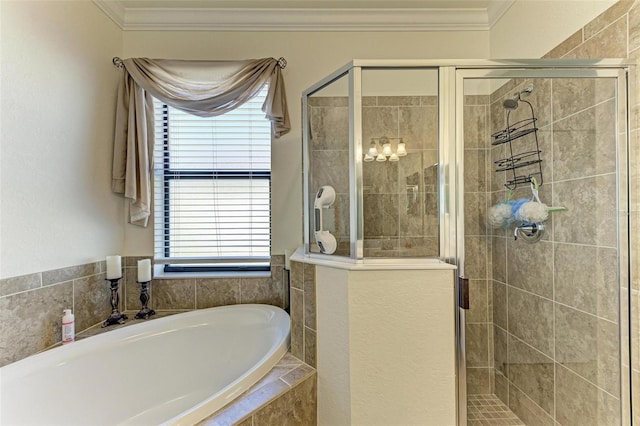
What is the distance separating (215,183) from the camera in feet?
6.56

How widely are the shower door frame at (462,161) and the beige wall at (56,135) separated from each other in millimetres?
1841

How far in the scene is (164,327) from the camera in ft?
5.17

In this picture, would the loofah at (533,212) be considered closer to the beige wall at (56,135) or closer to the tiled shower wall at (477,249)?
the tiled shower wall at (477,249)

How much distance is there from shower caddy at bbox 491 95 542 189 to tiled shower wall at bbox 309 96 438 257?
41cm

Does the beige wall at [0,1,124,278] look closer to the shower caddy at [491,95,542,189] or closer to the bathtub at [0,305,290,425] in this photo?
the bathtub at [0,305,290,425]

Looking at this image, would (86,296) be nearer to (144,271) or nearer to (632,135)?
(144,271)

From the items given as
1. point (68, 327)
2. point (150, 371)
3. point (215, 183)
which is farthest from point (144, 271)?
point (215, 183)

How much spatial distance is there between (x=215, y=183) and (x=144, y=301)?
2.91 ft

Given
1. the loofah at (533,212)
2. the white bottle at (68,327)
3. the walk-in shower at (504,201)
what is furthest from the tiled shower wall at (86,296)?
the loofah at (533,212)

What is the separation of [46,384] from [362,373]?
1290 millimetres

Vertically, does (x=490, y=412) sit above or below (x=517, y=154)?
below

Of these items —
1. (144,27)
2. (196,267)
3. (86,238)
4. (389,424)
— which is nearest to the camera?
(389,424)

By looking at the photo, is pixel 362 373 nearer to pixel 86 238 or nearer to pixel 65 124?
pixel 86 238

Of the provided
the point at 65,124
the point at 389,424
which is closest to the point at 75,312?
the point at 65,124
